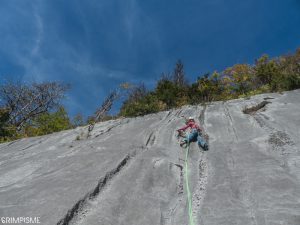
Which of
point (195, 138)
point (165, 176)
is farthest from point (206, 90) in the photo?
point (165, 176)

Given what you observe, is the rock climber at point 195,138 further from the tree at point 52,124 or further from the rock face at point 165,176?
the tree at point 52,124

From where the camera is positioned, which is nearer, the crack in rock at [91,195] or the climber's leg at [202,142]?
the crack in rock at [91,195]

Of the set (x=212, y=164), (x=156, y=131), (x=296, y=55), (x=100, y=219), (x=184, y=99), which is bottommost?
(x=100, y=219)

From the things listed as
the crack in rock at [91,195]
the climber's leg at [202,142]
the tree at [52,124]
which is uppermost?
the tree at [52,124]

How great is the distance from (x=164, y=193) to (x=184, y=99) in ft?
39.7

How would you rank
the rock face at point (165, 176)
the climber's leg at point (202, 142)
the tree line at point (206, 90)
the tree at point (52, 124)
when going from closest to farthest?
the rock face at point (165, 176), the climber's leg at point (202, 142), the tree line at point (206, 90), the tree at point (52, 124)

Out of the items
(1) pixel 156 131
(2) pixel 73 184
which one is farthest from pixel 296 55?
(2) pixel 73 184

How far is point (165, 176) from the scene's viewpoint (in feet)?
28.3

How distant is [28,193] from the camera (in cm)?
735

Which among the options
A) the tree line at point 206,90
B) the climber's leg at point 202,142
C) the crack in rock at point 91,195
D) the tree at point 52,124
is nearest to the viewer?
the crack in rock at point 91,195

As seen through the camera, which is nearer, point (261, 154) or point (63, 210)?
point (63, 210)

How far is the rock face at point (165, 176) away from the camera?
21.7 ft

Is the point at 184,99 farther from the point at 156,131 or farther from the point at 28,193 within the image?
the point at 28,193

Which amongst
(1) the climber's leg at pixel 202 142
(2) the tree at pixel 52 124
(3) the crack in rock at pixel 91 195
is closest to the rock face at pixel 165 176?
(3) the crack in rock at pixel 91 195
